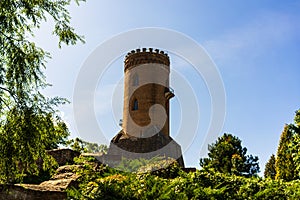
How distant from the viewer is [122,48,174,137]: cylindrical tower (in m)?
29.9

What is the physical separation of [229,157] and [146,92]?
10.1m

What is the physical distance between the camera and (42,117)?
7867 mm

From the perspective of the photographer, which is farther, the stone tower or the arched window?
the arched window

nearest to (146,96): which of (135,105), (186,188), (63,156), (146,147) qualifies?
(135,105)

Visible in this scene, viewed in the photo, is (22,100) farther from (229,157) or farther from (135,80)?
(135,80)

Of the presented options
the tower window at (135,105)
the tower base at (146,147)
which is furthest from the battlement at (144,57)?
the tower base at (146,147)

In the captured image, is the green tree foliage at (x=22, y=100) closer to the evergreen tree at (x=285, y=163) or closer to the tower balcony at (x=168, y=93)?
the evergreen tree at (x=285, y=163)

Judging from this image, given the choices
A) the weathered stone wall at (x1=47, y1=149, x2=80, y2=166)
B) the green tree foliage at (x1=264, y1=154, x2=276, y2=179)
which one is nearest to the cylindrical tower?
the green tree foliage at (x1=264, y1=154, x2=276, y2=179)

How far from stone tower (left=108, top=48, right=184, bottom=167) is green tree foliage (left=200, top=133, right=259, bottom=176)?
3320 millimetres

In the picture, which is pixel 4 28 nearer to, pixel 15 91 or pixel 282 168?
pixel 15 91

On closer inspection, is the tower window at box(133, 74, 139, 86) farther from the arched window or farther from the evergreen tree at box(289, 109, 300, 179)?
the evergreen tree at box(289, 109, 300, 179)

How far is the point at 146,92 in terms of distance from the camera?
3092 cm

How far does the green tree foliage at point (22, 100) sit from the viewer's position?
7.57m

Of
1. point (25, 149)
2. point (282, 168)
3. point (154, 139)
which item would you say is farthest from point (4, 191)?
point (154, 139)
